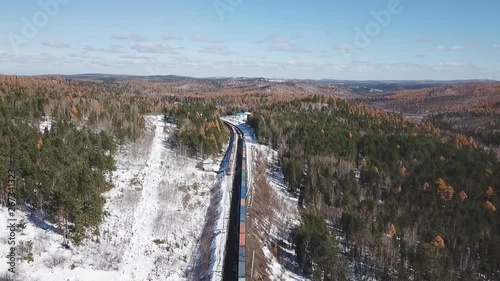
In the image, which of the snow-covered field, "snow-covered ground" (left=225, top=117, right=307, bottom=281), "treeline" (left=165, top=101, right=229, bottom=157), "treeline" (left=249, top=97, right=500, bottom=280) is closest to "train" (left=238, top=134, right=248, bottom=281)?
"snow-covered ground" (left=225, top=117, right=307, bottom=281)

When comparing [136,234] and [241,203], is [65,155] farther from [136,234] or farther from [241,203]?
[241,203]

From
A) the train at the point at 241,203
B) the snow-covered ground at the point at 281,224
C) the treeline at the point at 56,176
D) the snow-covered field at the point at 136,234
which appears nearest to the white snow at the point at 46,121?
the treeline at the point at 56,176

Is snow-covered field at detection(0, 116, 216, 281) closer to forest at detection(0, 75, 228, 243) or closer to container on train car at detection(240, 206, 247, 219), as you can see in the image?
forest at detection(0, 75, 228, 243)

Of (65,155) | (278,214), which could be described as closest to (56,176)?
(65,155)

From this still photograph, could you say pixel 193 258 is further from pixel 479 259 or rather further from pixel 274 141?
pixel 274 141

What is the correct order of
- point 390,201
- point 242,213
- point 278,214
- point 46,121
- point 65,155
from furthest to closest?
point 390,201, point 46,121, point 278,214, point 65,155, point 242,213

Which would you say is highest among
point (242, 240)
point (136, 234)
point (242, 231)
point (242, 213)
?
point (242, 213)
